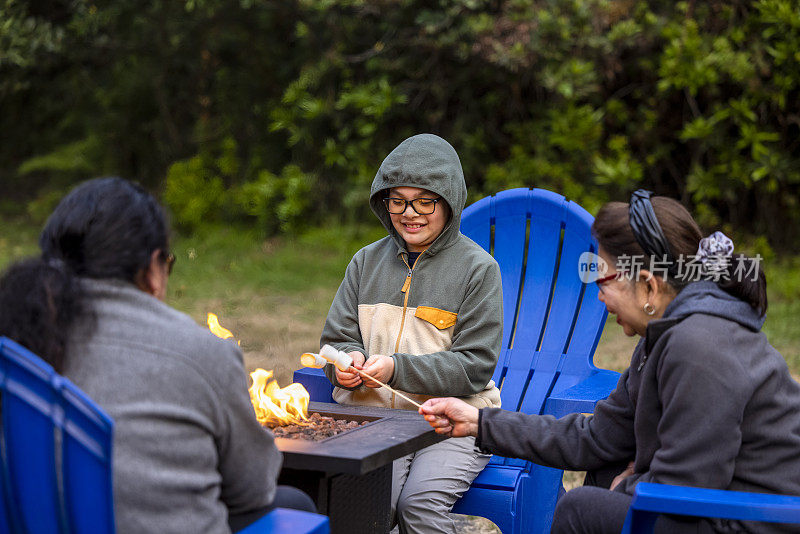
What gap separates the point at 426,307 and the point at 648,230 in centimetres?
106

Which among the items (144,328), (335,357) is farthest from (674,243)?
(144,328)

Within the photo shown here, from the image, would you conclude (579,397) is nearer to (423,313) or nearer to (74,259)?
(423,313)

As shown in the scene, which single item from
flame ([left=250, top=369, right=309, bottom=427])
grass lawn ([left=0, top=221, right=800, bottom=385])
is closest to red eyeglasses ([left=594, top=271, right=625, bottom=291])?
flame ([left=250, top=369, right=309, bottom=427])

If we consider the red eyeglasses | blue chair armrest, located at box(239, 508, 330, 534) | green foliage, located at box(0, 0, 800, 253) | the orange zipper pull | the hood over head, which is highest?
green foliage, located at box(0, 0, 800, 253)

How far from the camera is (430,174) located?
3.21m

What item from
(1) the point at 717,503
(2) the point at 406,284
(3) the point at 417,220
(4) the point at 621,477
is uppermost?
(3) the point at 417,220

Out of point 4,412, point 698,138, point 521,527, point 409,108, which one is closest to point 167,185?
point 409,108

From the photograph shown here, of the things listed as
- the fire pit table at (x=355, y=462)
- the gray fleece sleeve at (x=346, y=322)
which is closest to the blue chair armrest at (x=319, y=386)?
the gray fleece sleeve at (x=346, y=322)

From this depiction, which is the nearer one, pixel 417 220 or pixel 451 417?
pixel 451 417

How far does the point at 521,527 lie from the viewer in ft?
9.84

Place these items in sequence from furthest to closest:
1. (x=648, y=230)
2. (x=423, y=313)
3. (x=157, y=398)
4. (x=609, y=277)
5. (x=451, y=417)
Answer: (x=423, y=313)
(x=451, y=417)
(x=609, y=277)
(x=648, y=230)
(x=157, y=398)

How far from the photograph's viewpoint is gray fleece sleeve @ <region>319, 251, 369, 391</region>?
3206 mm

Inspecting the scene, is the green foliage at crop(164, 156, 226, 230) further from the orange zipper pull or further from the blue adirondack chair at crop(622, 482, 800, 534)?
the blue adirondack chair at crop(622, 482, 800, 534)

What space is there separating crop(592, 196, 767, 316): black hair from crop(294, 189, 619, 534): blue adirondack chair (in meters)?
1.04
